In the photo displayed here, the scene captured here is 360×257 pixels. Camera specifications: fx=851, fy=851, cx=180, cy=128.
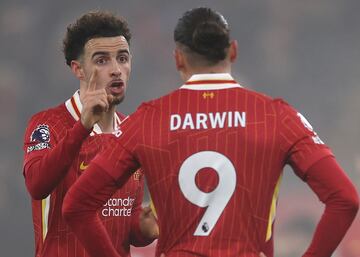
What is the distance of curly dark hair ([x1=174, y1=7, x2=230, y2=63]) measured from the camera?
2529 millimetres

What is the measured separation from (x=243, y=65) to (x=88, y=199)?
6.11 m

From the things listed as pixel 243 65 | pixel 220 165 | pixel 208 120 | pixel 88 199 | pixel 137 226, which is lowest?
pixel 137 226

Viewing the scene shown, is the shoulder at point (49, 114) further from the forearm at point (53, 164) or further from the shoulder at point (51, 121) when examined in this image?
the forearm at point (53, 164)

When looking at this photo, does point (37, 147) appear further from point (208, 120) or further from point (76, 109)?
point (208, 120)

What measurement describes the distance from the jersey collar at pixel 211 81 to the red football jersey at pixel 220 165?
55 mm

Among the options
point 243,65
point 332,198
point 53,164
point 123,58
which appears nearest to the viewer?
point 332,198

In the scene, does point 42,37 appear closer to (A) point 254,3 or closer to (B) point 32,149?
(A) point 254,3

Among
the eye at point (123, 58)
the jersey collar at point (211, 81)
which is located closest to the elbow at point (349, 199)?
the jersey collar at point (211, 81)

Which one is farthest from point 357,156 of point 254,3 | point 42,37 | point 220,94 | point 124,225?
point 220,94

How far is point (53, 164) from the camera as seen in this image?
3.11m

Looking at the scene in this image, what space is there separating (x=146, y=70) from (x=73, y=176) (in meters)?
5.11

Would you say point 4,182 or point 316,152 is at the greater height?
point 316,152

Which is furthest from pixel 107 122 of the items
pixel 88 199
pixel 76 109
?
pixel 88 199

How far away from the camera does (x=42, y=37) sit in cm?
842
